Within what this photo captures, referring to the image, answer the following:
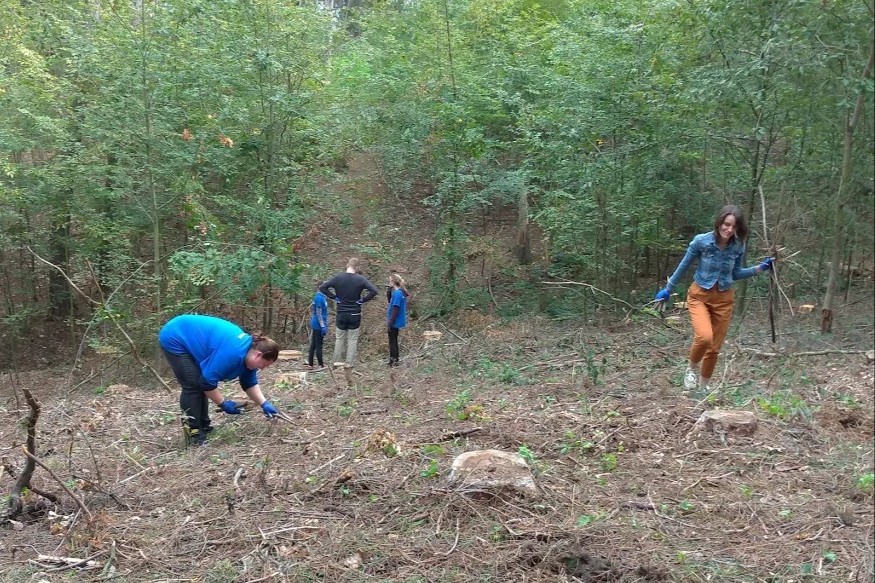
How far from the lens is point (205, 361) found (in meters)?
5.92

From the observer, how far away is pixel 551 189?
14.1 meters

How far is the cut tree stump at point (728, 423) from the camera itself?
17.3 feet

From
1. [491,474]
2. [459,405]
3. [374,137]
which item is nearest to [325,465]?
[491,474]

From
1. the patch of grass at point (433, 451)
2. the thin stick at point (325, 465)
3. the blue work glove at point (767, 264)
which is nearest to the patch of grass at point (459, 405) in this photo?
the patch of grass at point (433, 451)

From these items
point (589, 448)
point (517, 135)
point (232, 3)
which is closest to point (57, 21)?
point (232, 3)

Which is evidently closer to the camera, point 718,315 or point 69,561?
point 69,561

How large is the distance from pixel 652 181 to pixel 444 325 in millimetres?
5201

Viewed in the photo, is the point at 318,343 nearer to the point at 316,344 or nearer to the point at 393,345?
the point at 316,344

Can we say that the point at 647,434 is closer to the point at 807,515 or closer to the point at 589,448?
the point at 589,448

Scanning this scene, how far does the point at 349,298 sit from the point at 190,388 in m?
→ 4.55

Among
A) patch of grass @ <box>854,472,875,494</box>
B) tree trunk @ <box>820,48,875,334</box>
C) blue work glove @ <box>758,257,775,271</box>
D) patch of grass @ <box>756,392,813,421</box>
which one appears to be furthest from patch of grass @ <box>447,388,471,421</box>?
tree trunk @ <box>820,48,875,334</box>

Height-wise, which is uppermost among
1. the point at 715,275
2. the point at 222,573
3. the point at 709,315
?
the point at 715,275

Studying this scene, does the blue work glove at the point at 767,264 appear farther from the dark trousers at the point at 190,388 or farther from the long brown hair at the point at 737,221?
the dark trousers at the point at 190,388

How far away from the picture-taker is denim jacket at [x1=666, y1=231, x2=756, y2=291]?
19.1ft
